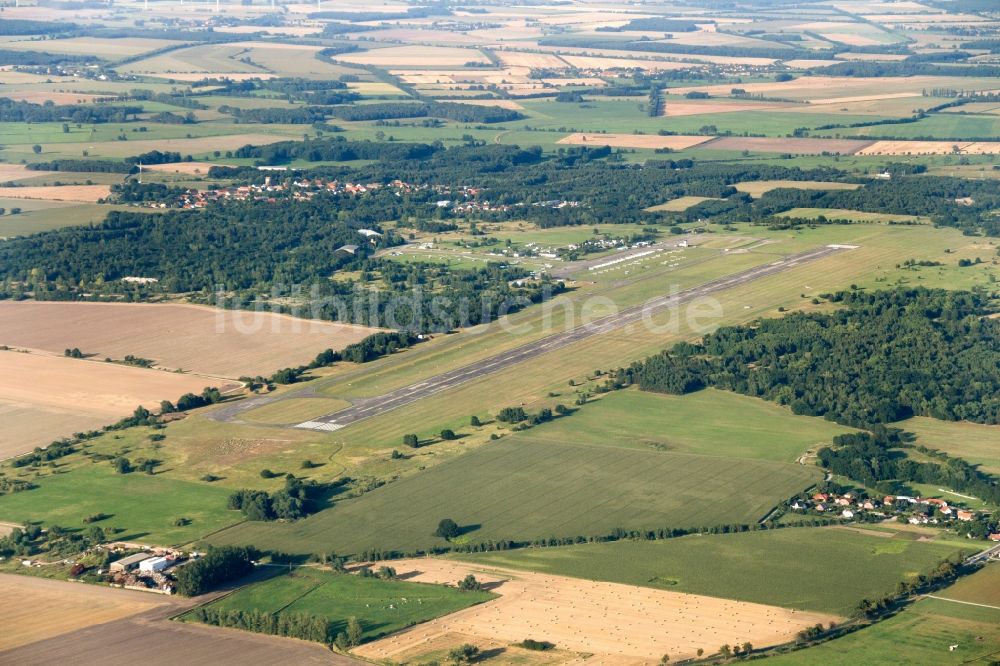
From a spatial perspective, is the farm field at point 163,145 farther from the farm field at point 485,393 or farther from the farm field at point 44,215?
the farm field at point 44,215

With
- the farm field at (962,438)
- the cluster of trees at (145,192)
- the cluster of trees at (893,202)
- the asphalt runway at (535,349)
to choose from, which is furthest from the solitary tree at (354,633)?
the cluster of trees at (145,192)

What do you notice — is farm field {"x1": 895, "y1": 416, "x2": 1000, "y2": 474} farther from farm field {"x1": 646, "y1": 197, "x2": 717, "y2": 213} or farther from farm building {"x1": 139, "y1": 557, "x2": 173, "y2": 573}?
farm field {"x1": 646, "y1": 197, "x2": 717, "y2": 213}

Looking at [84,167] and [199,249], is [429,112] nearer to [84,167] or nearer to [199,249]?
[84,167]

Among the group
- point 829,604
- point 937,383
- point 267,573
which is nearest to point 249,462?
point 267,573

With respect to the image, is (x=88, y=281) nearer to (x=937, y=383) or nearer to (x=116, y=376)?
(x=116, y=376)

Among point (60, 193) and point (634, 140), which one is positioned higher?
point (634, 140)

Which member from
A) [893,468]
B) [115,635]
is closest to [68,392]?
[115,635]

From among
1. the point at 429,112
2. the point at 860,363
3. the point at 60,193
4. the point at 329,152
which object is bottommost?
the point at 860,363
